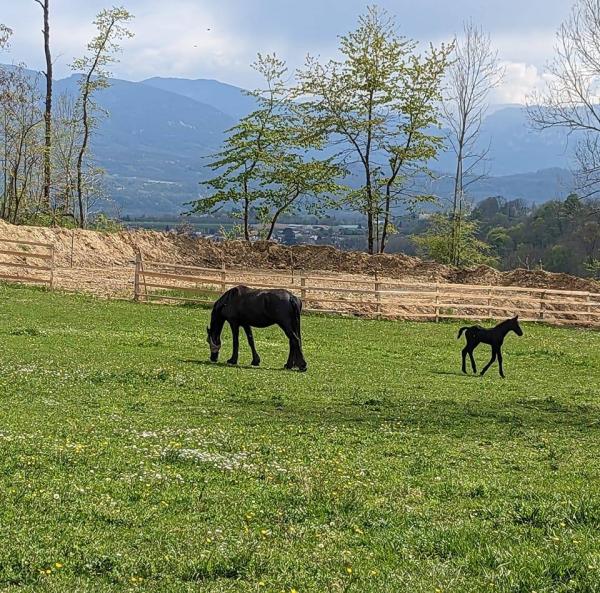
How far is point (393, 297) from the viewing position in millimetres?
33000

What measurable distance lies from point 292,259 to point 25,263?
48.7 feet

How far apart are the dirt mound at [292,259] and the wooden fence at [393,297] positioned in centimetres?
263

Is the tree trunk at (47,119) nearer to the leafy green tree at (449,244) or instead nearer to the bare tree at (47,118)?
the bare tree at (47,118)

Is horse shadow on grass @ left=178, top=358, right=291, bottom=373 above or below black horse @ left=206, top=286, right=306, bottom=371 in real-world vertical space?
below

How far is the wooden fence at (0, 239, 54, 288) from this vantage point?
29.2 metres

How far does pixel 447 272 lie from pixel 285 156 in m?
12.7

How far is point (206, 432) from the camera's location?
9.36 metres

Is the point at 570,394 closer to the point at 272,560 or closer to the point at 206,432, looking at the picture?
the point at 206,432

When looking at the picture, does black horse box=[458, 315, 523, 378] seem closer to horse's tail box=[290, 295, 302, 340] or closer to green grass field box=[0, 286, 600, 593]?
green grass field box=[0, 286, 600, 593]

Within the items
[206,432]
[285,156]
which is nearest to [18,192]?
[285,156]

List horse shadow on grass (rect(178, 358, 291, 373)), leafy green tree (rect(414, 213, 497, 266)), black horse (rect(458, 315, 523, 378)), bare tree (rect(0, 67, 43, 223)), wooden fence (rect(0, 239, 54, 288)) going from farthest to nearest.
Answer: leafy green tree (rect(414, 213, 497, 266))
bare tree (rect(0, 67, 43, 223))
wooden fence (rect(0, 239, 54, 288))
black horse (rect(458, 315, 523, 378))
horse shadow on grass (rect(178, 358, 291, 373))

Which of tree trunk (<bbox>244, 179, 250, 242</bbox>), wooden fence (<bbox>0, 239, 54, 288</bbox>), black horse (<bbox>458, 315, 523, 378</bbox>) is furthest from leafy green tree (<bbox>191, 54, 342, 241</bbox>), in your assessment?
black horse (<bbox>458, 315, 523, 378</bbox>)

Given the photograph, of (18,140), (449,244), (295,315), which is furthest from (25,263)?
(449,244)

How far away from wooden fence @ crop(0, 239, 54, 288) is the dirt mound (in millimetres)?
3869
